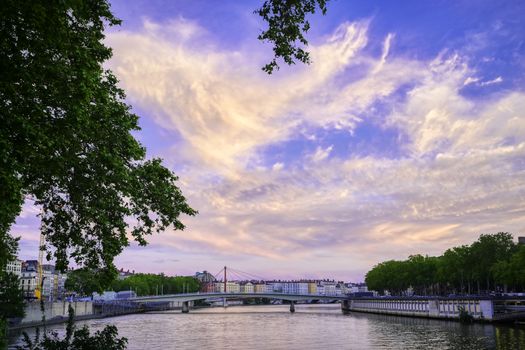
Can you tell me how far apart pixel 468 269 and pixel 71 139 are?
385 feet

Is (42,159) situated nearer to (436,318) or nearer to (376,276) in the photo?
(436,318)

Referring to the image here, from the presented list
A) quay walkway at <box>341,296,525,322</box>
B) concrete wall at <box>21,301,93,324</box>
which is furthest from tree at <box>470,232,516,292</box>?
concrete wall at <box>21,301,93,324</box>

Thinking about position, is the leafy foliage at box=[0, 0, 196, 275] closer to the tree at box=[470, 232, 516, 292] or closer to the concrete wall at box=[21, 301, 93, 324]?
the concrete wall at box=[21, 301, 93, 324]

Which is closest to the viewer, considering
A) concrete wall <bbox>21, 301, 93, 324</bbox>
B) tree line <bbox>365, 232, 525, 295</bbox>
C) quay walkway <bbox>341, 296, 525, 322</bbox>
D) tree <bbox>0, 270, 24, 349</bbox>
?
tree <bbox>0, 270, 24, 349</bbox>

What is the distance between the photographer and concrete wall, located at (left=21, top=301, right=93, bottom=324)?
87.3 m

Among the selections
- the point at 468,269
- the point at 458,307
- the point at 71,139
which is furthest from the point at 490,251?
the point at 71,139

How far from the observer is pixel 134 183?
A: 1753 centimetres

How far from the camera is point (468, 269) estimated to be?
383ft

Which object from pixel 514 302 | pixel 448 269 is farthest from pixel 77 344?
pixel 448 269

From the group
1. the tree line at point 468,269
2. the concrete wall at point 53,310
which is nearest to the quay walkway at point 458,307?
the tree line at point 468,269

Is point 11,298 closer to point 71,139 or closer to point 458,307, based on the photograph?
point 71,139

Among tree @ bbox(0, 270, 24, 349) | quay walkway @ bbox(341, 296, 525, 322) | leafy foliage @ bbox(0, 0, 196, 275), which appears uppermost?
leafy foliage @ bbox(0, 0, 196, 275)

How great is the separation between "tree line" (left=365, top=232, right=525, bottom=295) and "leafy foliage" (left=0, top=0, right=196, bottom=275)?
3481 inches

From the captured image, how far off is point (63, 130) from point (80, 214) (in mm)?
4974
